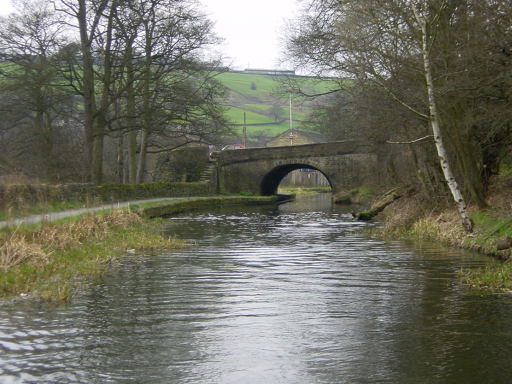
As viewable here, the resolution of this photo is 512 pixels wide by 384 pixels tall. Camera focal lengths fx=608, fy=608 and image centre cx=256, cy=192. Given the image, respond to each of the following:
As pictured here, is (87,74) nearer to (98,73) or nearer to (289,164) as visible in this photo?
(98,73)

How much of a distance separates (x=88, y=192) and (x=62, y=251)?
10.8m

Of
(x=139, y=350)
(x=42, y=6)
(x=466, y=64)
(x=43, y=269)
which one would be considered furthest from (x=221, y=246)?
(x=42, y=6)

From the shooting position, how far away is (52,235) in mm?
10688

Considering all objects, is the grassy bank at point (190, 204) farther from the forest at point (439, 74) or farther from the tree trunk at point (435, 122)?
the tree trunk at point (435, 122)

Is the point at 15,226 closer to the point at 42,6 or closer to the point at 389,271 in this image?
the point at 389,271

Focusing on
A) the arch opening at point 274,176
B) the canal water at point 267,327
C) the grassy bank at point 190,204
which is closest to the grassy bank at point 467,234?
the canal water at point 267,327

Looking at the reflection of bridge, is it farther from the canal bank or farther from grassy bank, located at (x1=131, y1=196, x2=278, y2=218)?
the canal bank

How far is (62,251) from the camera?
10.4 m

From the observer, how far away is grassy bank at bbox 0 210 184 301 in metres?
7.90

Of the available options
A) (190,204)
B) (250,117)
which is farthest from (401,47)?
(250,117)

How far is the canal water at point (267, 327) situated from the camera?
4961 millimetres

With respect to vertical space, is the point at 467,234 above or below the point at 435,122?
below

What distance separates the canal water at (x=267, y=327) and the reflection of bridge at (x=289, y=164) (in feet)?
85.8

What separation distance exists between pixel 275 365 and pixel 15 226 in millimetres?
6998
